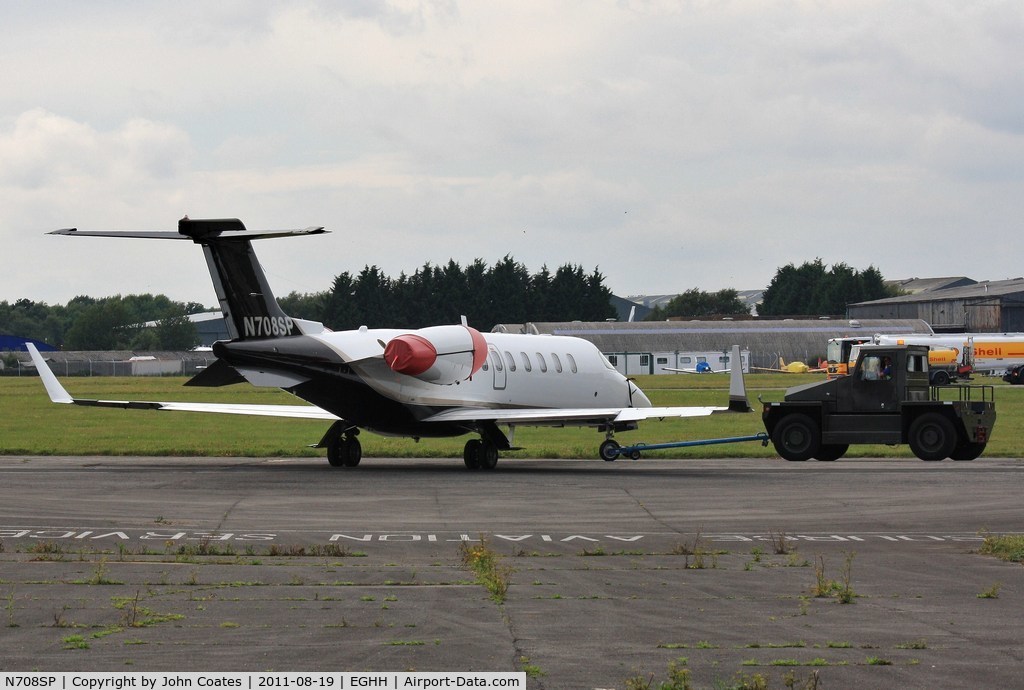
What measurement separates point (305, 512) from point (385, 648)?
11.9 meters

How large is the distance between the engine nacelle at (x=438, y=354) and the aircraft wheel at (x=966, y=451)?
11856 mm

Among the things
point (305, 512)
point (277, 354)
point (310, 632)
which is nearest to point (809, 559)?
point (310, 632)

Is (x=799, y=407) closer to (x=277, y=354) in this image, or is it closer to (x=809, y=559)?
(x=277, y=354)

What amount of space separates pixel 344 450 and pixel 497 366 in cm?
454

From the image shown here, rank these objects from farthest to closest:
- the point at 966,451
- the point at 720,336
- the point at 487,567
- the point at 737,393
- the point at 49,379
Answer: the point at 720,336 < the point at 49,379 < the point at 966,451 < the point at 737,393 < the point at 487,567

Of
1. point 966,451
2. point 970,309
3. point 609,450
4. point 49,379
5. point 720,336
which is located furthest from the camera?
point 970,309

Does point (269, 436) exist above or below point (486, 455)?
below

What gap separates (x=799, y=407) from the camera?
111 ft

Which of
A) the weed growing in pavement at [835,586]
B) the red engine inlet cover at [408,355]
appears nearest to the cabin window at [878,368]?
the red engine inlet cover at [408,355]

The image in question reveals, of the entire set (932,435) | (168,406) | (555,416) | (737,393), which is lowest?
(932,435)

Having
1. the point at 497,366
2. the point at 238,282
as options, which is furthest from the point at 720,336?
the point at 238,282

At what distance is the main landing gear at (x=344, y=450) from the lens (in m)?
34.6

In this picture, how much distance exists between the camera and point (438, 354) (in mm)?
33781

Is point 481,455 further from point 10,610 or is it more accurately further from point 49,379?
point 10,610
